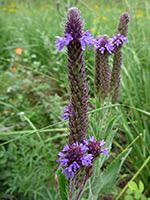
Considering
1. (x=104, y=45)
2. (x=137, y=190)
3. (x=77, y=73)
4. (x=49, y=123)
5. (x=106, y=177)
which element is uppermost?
(x=104, y=45)

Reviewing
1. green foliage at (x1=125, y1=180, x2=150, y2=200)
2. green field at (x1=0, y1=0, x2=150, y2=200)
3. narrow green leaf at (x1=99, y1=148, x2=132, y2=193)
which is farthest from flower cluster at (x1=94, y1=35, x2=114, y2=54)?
green foliage at (x1=125, y1=180, x2=150, y2=200)

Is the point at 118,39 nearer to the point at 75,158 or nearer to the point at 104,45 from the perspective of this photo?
the point at 104,45

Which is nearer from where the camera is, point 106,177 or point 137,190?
point 106,177

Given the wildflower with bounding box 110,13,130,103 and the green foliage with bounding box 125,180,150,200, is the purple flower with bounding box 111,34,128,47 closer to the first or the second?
the wildflower with bounding box 110,13,130,103

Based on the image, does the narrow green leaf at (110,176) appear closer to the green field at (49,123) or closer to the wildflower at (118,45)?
the green field at (49,123)

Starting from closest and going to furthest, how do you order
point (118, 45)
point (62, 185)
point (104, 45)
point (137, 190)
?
point (62, 185) < point (104, 45) < point (118, 45) < point (137, 190)

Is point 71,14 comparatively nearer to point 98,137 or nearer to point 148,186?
point 98,137

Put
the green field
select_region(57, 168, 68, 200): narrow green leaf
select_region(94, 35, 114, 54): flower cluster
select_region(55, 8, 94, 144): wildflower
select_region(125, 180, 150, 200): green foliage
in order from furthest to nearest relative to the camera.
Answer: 1. the green field
2. select_region(125, 180, 150, 200): green foliage
3. select_region(94, 35, 114, 54): flower cluster
4. select_region(57, 168, 68, 200): narrow green leaf
5. select_region(55, 8, 94, 144): wildflower

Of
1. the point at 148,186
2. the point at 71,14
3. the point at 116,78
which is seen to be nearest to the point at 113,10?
the point at 116,78

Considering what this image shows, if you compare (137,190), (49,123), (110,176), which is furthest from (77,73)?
(49,123)

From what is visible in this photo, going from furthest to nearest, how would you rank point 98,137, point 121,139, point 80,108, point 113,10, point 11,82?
point 113,10 < point 11,82 < point 121,139 < point 98,137 < point 80,108

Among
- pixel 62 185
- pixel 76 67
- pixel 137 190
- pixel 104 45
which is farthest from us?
pixel 137 190
